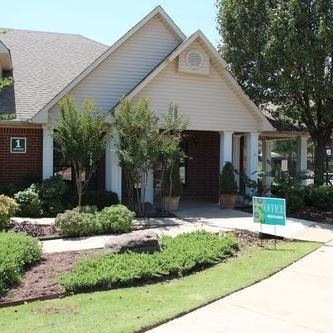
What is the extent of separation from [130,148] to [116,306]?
894 centimetres

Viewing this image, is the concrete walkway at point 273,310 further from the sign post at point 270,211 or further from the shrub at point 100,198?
the shrub at point 100,198

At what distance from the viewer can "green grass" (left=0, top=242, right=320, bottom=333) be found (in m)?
6.07

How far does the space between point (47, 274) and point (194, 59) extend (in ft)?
36.8

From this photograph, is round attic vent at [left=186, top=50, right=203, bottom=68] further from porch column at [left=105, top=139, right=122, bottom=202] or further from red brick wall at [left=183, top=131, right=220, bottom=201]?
red brick wall at [left=183, top=131, right=220, bottom=201]

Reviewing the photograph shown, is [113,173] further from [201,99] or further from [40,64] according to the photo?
[40,64]

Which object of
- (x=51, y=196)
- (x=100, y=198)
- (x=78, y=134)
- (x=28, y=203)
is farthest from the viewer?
(x=100, y=198)

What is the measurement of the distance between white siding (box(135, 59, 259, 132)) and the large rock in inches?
322

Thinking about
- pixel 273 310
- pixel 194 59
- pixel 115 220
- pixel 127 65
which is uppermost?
pixel 194 59

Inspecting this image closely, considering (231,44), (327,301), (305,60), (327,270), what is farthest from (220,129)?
(327,301)

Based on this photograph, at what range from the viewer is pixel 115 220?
13.0 meters

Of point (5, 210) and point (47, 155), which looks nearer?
point (5, 210)

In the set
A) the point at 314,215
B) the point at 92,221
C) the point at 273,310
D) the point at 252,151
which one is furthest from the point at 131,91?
the point at 273,310

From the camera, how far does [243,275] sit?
8453 millimetres

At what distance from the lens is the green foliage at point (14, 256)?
791 cm
